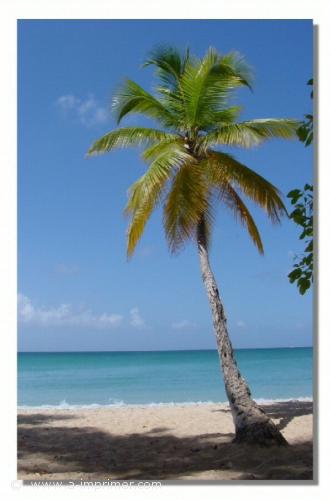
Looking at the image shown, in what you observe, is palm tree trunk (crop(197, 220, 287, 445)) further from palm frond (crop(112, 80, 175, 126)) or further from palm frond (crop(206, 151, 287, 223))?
palm frond (crop(112, 80, 175, 126))

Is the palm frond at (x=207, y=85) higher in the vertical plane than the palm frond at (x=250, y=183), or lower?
higher

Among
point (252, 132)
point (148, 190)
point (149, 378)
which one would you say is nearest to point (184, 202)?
point (148, 190)

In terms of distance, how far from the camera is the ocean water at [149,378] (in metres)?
13.1

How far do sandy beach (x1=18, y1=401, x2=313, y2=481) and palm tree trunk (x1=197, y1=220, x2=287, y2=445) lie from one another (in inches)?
4.6

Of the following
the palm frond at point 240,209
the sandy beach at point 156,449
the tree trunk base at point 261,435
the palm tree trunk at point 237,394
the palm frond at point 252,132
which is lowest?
the sandy beach at point 156,449

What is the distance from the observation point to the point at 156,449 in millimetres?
5379

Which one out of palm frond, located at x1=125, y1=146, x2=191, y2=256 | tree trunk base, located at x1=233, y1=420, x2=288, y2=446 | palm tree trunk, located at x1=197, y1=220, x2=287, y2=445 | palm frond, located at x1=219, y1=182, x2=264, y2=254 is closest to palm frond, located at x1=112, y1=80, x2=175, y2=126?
palm frond, located at x1=125, y1=146, x2=191, y2=256

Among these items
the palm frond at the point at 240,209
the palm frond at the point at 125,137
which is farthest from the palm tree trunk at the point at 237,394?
the palm frond at the point at 125,137

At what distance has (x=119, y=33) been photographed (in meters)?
4.79

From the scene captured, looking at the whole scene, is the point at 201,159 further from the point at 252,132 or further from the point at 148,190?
the point at 148,190

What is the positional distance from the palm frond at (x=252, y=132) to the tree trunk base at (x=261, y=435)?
2.47 m

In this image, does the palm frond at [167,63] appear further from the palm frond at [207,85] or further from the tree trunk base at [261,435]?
the tree trunk base at [261,435]
